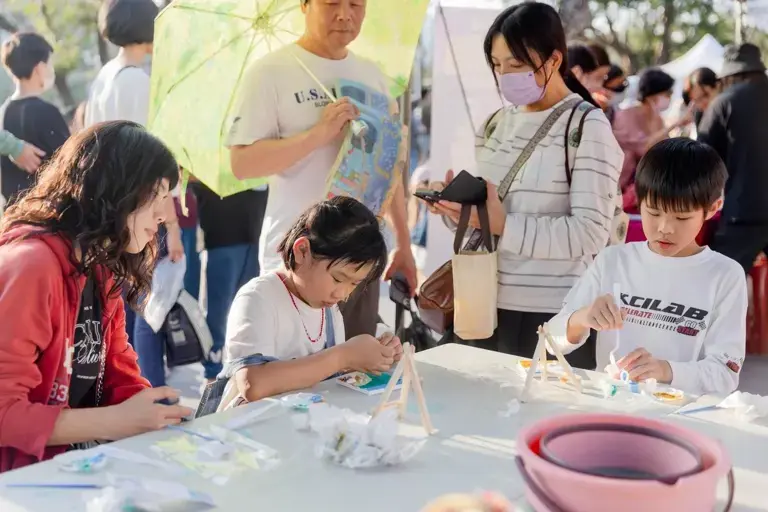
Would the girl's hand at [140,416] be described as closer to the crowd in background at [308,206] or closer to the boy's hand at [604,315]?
the crowd in background at [308,206]

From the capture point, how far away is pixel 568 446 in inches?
39.2

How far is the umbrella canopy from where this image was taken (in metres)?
2.38

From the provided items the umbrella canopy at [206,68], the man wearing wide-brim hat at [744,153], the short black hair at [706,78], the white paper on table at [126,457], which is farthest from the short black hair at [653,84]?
the white paper on table at [126,457]

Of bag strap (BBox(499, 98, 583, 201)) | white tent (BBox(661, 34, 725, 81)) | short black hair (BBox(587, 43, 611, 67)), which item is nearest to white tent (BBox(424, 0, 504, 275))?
short black hair (BBox(587, 43, 611, 67))

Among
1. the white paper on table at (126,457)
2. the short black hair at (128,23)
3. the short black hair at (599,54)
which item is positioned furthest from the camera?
the short black hair at (599,54)

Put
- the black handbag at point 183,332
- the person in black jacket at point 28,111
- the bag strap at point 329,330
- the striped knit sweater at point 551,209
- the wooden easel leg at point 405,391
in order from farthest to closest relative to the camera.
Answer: the person in black jacket at point 28,111
the black handbag at point 183,332
the striped knit sweater at point 551,209
the bag strap at point 329,330
the wooden easel leg at point 405,391

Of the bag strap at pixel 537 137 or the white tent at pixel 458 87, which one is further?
the white tent at pixel 458 87

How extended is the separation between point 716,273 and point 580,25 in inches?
182

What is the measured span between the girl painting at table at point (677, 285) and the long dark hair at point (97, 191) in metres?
0.95

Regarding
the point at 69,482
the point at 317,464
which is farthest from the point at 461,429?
the point at 69,482

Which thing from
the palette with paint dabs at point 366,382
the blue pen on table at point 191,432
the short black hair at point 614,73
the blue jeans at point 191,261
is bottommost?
the blue jeans at point 191,261

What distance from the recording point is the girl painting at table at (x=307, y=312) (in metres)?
1.59

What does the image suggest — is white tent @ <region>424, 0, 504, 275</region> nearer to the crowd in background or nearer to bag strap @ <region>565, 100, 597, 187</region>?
the crowd in background

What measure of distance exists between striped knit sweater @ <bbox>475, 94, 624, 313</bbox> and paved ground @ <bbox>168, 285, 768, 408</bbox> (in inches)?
70.9
